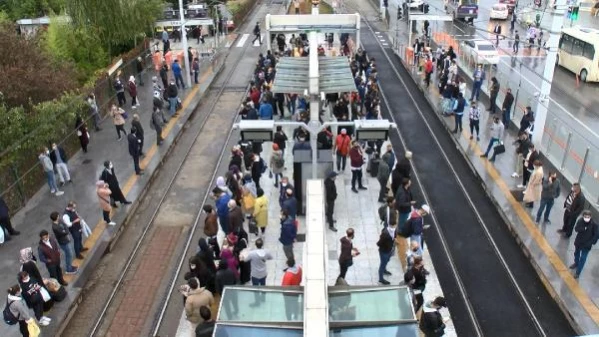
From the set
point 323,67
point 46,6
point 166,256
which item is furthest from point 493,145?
point 46,6

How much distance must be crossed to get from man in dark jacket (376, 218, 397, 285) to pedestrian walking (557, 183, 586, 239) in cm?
403

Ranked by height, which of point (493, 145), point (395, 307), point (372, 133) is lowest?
point (493, 145)

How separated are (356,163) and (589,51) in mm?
19441

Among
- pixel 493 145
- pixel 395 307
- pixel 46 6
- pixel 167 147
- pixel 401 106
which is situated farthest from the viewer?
pixel 46 6

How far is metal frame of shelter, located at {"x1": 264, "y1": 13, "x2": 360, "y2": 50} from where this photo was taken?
1051 inches

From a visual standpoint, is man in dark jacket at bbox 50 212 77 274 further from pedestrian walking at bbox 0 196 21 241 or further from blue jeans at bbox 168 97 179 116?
blue jeans at bbox 168 97 179 116

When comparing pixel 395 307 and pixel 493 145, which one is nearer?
pixel 395 307

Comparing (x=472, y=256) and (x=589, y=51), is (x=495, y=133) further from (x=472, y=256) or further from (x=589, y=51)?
(x=589, y=51)

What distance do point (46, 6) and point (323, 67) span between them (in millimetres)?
24126

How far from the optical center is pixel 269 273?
12227 mm

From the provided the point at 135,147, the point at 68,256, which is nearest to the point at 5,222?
the point at 68,256

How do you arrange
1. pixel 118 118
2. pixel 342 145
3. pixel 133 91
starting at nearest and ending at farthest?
pixel 342 145
pixel 118 118
pixel 133 91

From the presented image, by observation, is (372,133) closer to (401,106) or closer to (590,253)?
(590,253)

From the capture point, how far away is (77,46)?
83.6ft
